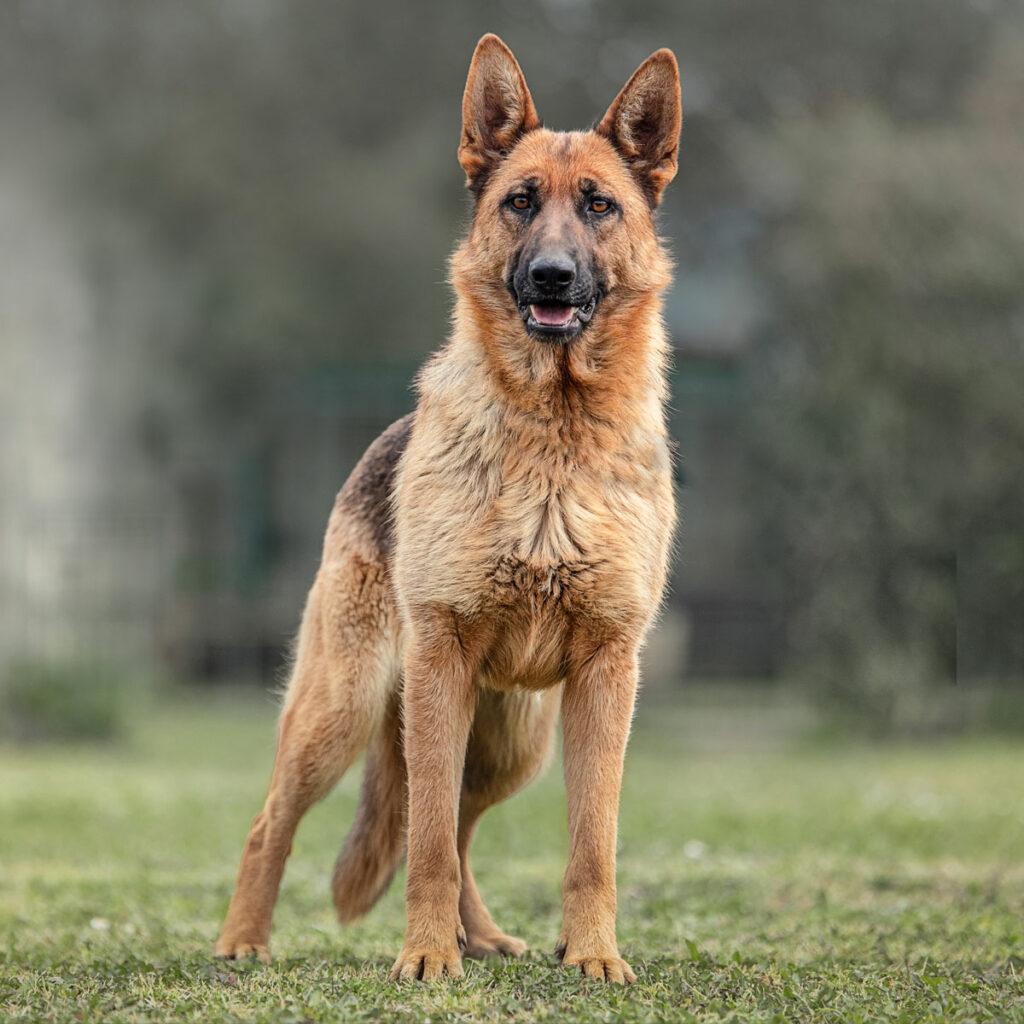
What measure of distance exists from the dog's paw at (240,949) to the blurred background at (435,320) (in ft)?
25.5

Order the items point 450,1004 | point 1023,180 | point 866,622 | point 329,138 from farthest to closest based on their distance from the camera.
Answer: point 329,138 < point 1023,180 < point 866,622 < point 450,1004

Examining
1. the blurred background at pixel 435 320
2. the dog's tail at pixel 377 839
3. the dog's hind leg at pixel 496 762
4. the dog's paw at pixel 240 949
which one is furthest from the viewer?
the blurred background at pixel 435 320

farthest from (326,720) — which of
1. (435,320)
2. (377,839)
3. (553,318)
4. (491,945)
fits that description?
(435,320)

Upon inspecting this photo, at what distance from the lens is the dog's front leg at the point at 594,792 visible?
5164mm

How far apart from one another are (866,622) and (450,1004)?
1219 centimetres

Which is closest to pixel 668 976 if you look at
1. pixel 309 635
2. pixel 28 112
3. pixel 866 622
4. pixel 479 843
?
pixel 309 635

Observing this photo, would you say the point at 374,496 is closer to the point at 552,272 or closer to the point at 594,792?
the point at 552,272

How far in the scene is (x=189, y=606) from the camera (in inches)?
822

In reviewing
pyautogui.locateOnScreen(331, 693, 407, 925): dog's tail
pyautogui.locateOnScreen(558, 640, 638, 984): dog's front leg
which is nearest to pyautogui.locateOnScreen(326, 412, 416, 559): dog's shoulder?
pyautogui.locateOnScreen(331, 693, 407, 925): dog's tail

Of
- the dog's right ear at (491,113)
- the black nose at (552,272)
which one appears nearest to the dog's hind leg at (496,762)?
the black nose at (552,272)

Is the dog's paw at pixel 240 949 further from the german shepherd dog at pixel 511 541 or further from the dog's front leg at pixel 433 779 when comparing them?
the dog's front leg at pixel 433 779

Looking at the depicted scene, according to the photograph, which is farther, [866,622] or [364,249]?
[364,249]

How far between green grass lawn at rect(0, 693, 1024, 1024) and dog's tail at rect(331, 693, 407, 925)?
231 millimetres

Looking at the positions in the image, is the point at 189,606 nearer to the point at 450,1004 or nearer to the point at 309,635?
the point at 309,635
